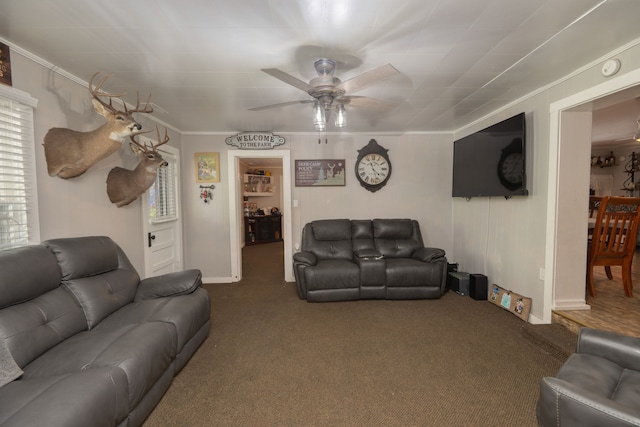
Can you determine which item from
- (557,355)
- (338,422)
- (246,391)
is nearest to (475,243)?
(557,355)

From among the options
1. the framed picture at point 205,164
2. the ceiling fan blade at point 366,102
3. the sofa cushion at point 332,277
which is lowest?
the sofa cushion at point 332,277

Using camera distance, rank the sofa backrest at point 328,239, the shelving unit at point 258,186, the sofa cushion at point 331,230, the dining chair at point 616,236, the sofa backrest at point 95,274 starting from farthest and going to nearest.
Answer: the shelving unit at point 258,186, the sofa cushion at point 331,230, the sofa backrest at point 328,239, the dining chair at point 616,236, the sofa backrest at point 95,274

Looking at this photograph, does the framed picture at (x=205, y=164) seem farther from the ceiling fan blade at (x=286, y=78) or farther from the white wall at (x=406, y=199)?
the ceiling fan blade at (x=286, y=78)

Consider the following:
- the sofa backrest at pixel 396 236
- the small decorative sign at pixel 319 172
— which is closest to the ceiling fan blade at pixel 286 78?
the small decorative sign at pixel 319 172

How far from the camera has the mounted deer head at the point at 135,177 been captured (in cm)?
259

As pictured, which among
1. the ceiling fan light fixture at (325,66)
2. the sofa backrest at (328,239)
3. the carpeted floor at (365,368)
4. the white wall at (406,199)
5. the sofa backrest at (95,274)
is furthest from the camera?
the sofa backrest at (328,239)

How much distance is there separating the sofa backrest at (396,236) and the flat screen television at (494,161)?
88cm

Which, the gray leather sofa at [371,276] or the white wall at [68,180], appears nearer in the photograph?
the white wall at [68,180]

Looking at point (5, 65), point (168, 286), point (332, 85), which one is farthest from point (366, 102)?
point (5, 65)

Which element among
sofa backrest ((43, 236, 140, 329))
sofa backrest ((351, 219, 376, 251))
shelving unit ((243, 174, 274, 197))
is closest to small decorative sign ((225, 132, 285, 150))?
sofa backrest ((351, 219, 376, 251))

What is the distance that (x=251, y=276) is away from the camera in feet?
14.8

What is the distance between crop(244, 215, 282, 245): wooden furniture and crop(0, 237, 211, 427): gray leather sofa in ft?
17.5

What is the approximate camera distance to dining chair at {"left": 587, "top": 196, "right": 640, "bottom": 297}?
2.77 meters

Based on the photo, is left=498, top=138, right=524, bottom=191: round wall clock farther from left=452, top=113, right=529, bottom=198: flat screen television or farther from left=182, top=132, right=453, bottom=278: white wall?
left=182, top=132, right=453, bottom=278: white wall
